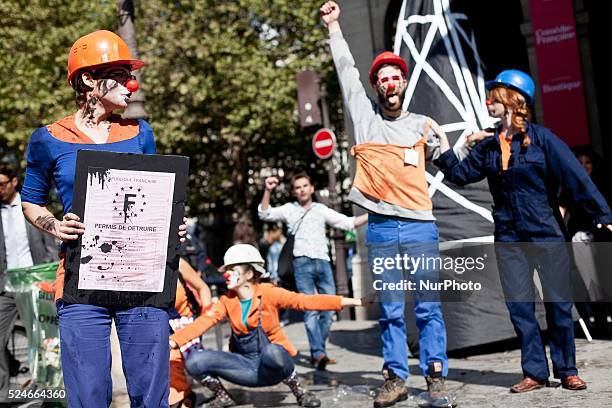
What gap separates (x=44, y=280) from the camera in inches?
274

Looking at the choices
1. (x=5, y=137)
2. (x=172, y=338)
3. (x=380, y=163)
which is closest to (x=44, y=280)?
(x=172, y=338)

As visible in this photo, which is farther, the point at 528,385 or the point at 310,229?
the point at 310,229

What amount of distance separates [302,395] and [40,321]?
2.06 m

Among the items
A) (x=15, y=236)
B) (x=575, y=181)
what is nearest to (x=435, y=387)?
(x=575, y=181)

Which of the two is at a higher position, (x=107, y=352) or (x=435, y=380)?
(x=107, y=352)

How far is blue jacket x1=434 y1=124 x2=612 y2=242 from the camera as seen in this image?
5941mm

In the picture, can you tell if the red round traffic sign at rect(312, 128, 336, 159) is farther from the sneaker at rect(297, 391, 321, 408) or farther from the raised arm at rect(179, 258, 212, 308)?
the sneaker at rect(297, 391, 321, 408)

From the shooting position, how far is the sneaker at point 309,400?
6.52m

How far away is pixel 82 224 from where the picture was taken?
12.7ft

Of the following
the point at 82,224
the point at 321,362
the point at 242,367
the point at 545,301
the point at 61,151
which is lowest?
the point at 321,362

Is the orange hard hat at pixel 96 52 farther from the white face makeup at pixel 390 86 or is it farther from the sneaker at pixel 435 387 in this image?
the sneaker at pixel 435 387

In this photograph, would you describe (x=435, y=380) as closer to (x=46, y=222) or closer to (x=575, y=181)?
(x=575, y=181)

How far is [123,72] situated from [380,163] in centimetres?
248

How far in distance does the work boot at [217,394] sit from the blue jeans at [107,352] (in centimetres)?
278
